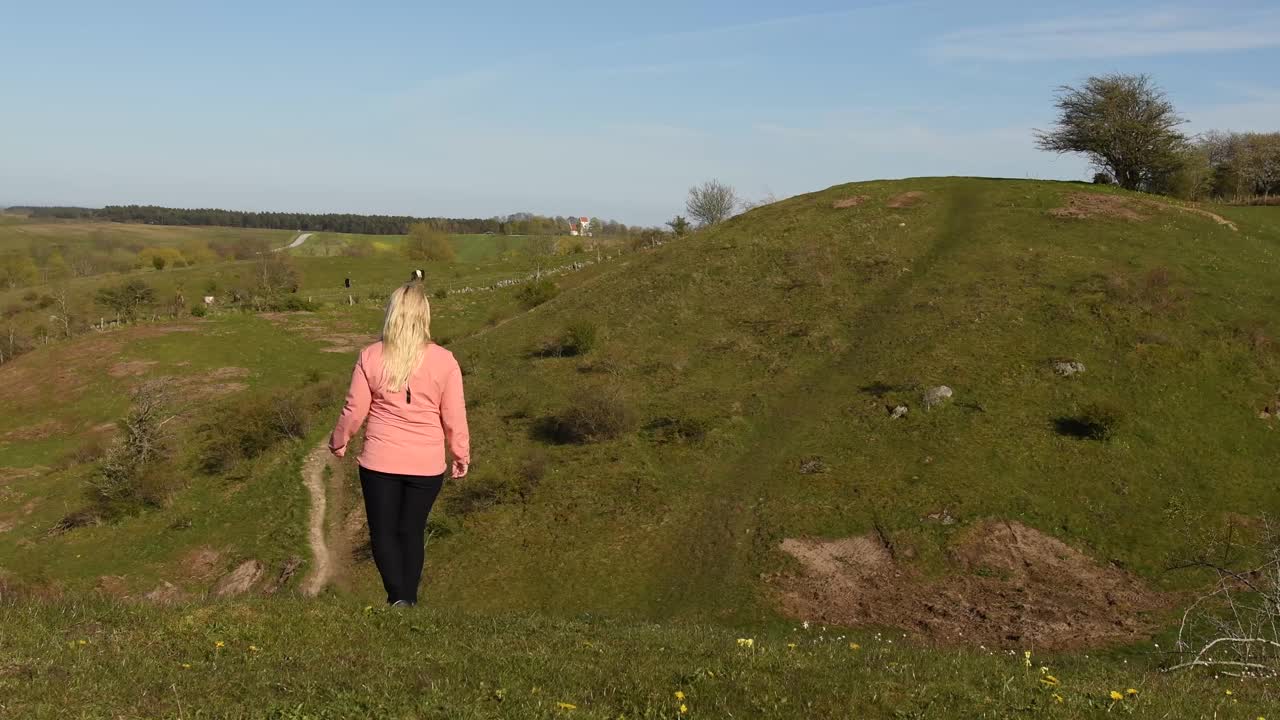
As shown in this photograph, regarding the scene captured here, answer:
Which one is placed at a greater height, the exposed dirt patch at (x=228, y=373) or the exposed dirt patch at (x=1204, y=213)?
the exposed dirt patch at (x=1204, y=213)

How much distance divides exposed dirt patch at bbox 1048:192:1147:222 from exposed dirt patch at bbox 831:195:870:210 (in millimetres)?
13272

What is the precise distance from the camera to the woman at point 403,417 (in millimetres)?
8492

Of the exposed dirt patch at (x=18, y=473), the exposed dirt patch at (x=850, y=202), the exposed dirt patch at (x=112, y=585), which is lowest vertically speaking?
the exposed dirt patch at (x=18, y=473)

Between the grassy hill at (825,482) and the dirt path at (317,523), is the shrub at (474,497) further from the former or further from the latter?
the dirt path at (317,523)

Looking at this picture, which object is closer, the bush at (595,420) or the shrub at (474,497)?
the shrub at (474,497)

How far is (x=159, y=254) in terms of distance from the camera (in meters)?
155

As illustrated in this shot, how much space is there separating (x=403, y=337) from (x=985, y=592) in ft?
69.3

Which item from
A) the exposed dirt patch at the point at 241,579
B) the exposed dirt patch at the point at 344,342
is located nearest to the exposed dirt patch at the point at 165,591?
the exposed dirt patch at the point at 241,579

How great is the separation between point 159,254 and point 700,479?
491 ft

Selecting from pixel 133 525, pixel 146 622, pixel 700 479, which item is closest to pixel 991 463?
pixel 700 479

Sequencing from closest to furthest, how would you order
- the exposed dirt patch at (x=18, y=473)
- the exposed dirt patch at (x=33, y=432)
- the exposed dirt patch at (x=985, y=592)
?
the exposed dirt patch at (x=985, y=592)
the exposed dirt patch at (x=18, y=473)
the exposed dirt patch at (x=33, y=432)

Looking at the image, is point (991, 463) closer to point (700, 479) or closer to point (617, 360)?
point (700, 479)

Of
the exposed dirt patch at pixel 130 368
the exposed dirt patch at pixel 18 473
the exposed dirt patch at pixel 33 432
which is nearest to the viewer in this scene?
the exposed dirt patch at pixel 18 473

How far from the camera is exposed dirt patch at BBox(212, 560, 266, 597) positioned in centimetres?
2923
